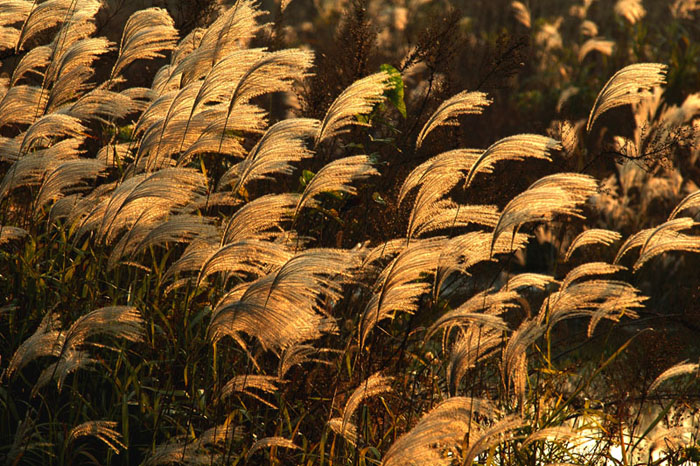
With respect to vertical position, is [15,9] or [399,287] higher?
[15,9]

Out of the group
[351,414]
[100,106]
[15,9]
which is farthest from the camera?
[15,9]

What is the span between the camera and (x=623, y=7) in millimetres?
12492

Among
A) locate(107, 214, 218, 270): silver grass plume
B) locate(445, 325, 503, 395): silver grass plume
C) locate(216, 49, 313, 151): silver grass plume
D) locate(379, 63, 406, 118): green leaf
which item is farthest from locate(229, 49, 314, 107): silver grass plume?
locate(445, 325, 503, 395): silver grass plume

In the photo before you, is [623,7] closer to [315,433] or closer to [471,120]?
[471,120]

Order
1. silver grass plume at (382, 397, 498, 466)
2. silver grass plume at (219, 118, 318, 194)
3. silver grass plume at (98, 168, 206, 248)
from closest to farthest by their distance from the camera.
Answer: silver grass plume at (382, 397, 498, 466), silver grass plume at (98, 168, 206, 248), silver grass plume at (219, 118, 318, 194)

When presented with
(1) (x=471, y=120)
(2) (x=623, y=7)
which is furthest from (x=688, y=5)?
(1) (x=471, y=120)

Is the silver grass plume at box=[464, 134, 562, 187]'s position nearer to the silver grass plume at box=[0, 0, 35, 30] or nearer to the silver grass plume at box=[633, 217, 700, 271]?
the silver grass plume at box=[633, 217, 700, 271]

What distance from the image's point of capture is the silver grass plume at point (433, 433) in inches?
90.4

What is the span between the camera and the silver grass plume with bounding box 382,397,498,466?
2.29m

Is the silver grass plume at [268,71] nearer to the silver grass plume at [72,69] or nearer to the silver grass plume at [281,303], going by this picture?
the silver grass plume at [72,69]

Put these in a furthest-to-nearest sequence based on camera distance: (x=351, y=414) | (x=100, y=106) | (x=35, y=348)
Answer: (x=100, y=106), (x=35, y=348), (x=351, y=414)

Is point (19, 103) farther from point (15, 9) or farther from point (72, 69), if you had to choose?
point (15, 9)

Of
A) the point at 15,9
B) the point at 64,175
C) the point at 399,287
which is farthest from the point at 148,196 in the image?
the point at 15,9

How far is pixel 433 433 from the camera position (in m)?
2.32
